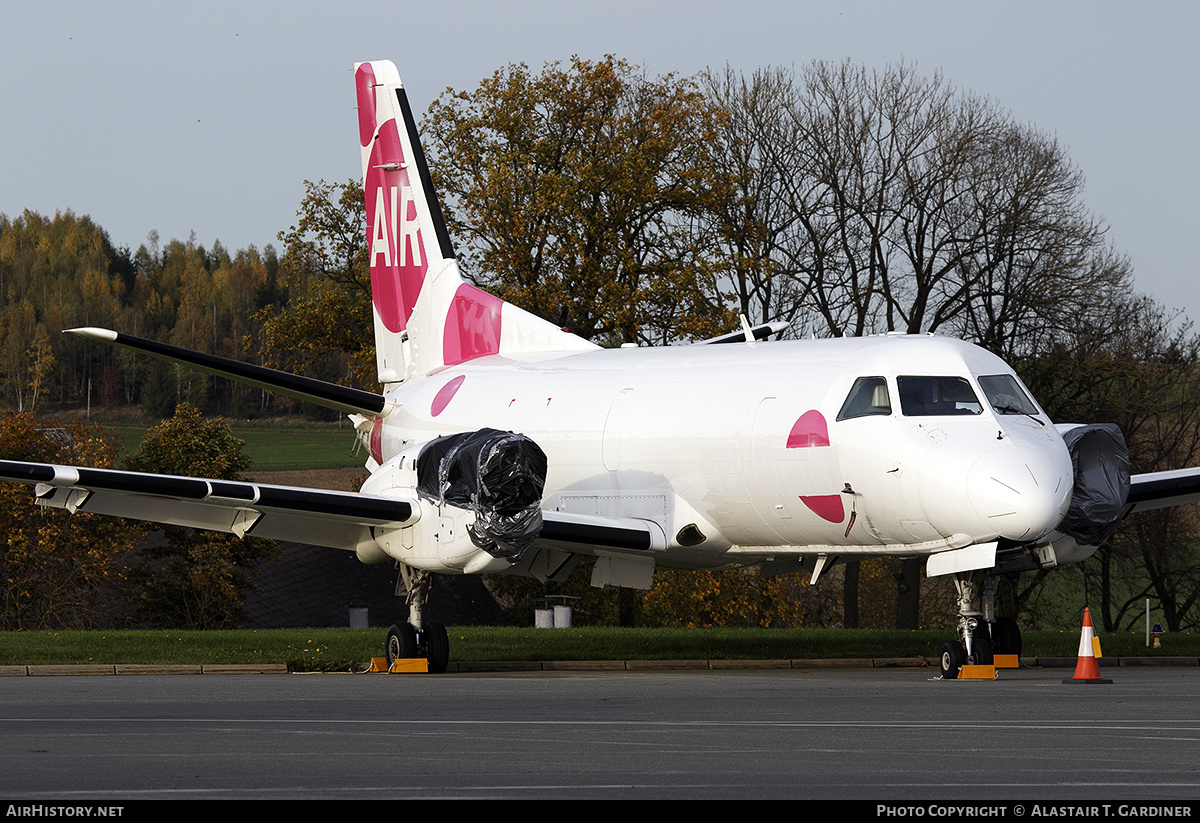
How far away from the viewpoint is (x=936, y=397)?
1516cm

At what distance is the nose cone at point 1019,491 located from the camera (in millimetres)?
13805

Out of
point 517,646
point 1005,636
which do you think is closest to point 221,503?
point 517,646

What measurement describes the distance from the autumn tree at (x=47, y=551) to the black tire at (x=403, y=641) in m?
20.1

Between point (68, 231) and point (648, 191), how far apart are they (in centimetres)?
11465

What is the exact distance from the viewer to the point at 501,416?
19359 millimetres

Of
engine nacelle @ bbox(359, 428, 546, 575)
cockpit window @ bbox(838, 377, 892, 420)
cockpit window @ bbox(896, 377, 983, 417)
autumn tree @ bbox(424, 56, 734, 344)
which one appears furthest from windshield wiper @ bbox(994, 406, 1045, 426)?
autumn tree @ bbox(424, 56, 734, 344)

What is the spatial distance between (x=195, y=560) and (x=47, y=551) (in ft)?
13.2

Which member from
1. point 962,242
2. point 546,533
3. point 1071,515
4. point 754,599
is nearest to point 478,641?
point 546,533

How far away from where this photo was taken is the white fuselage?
47.0 ft

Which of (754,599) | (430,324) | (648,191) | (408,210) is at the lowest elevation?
(754,599)

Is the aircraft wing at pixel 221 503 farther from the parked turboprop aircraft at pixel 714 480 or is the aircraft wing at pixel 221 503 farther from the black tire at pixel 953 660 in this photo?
the black tire at pixel 953 660

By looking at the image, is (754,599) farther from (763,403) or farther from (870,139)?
(763,403)

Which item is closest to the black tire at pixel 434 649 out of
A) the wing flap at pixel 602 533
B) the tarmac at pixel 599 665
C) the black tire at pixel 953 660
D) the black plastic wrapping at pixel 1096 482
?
the tarmac at pixel 599 665

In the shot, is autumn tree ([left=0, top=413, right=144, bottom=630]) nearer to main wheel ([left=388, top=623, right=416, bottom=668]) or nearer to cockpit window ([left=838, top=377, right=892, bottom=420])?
main wheel ([left=388, top=623, right=416, bottom=668])
